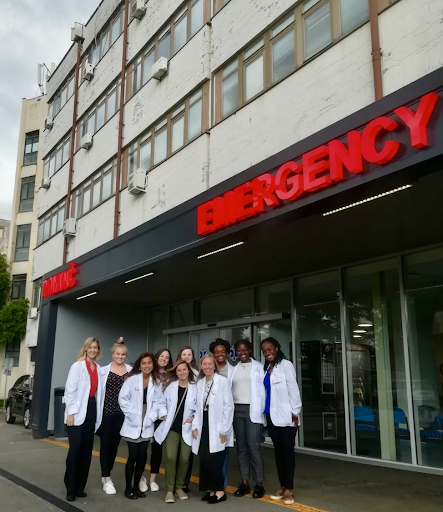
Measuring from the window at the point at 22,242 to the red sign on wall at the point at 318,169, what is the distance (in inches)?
1162

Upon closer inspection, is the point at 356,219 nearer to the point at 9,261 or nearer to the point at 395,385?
the point at 395,385

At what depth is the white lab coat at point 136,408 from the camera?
6.50 metres

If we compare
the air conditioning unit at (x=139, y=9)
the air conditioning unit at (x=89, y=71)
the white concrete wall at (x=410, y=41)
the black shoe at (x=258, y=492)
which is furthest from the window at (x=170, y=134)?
the black shoe at (x=258, y=492)

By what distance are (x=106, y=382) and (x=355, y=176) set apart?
13.0ft

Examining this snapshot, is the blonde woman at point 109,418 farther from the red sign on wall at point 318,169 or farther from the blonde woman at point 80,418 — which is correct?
the red sign on wall at point 318,169

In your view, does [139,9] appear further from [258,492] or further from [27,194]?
[27,194]

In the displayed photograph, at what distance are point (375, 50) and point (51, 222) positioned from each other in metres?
13.9

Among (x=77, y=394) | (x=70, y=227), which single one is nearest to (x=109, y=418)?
(x=77, y=394)

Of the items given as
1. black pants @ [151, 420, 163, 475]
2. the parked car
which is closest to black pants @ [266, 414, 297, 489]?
black pants @ [151, 420, 163, 475]

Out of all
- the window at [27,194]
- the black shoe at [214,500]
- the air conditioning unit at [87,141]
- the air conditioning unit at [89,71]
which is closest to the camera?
the black shoe at [214,500]

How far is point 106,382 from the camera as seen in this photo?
6.75 metres

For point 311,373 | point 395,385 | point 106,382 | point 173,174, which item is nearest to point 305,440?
point 311,373

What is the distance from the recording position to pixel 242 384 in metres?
6.75

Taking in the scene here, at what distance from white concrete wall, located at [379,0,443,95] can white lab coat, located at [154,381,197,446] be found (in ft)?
14.9
